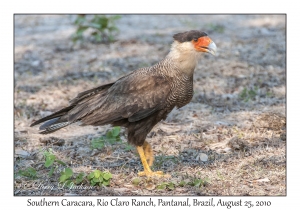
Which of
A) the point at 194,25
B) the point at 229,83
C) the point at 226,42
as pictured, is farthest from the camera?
the point at 194,25

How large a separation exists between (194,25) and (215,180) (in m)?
6.93

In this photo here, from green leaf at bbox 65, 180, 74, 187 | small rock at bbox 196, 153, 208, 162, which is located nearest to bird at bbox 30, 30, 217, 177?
small rock at bbox 196, 153, 208, 162

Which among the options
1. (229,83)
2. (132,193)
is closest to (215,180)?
(132,193)

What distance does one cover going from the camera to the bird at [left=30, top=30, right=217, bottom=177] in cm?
550

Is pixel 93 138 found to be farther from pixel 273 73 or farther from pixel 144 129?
pixel 273 73

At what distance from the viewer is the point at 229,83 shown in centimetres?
855

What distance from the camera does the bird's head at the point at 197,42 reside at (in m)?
5.58

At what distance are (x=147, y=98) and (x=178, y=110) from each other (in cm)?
211

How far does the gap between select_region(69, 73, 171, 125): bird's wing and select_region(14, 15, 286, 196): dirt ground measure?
569 millimetres

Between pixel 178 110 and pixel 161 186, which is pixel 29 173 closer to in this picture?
pixel 161 186

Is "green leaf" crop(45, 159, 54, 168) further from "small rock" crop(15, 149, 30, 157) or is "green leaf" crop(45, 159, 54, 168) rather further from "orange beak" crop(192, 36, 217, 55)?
"orange beak" crop(192, 36, 217, 55)

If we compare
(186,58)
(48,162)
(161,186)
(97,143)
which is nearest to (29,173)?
(48,162)

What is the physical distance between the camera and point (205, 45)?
5582 mm

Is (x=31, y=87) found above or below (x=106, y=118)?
above
